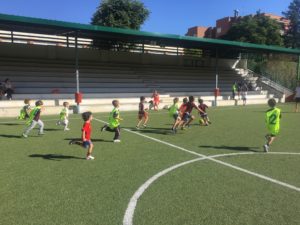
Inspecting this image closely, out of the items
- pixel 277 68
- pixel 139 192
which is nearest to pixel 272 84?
pixel 277 68

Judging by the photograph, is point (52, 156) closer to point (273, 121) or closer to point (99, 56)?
point (273, 121)

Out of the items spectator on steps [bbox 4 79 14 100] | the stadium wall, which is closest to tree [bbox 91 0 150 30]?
the stadium wall

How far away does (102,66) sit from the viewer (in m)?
27.9

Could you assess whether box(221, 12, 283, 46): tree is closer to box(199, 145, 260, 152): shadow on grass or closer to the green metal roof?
the green metal roof

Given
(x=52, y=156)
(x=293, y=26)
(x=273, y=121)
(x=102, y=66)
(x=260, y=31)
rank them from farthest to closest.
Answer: (x=293, y=26) → (x=260, y=31) → (x=102, y=66) → (x=273, y=121) → (x=52, y=156)

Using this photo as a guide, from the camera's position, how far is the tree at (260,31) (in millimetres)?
49750

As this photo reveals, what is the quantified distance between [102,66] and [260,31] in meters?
31.4

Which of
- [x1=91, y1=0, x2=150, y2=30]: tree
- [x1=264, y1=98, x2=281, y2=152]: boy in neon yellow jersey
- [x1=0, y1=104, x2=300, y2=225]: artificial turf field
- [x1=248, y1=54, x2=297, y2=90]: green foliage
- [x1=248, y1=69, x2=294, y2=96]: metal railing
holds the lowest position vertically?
[x1=0, y1=104, x2=300, y2=225]: artificial turf field

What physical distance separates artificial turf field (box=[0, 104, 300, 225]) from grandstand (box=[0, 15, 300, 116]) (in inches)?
431

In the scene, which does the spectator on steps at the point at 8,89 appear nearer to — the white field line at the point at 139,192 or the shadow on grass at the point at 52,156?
the shadow on grass at the point at 52,156

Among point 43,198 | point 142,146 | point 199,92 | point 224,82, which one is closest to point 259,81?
point 224,82

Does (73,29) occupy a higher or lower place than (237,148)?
higher

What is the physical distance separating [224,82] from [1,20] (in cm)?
2106

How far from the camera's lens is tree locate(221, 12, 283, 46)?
49.8 meters
